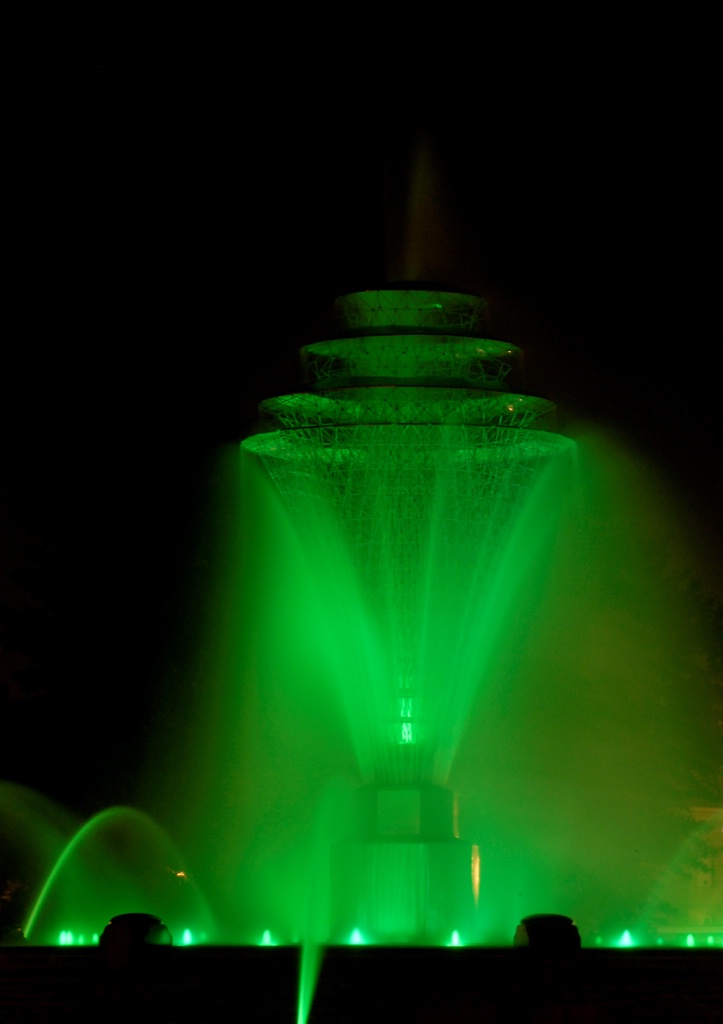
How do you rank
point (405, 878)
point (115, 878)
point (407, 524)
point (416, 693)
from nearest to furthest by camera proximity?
point (405, 878) < point (416, 693) < point (407, 524) < point (115, 878)

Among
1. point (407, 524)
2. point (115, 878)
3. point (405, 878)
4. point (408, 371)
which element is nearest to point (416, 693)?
point (407, 524)

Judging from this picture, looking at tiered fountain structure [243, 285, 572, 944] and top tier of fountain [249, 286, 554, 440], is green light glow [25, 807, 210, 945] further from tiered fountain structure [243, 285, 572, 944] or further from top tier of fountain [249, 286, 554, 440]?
top tier of fountain [249, 286, 554, 440]

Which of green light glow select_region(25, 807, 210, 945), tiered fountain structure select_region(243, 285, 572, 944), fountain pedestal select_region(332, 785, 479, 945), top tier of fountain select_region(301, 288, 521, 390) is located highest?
top tier of fountain select_region(301, 288, 521, 390)

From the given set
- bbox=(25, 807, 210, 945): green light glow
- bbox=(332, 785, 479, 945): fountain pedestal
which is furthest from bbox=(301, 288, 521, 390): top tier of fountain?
bbox=(25, 807, 210, 945): green light glow

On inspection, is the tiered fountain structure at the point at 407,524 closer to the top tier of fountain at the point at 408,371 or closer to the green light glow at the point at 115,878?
the top tier of fountain at the point at 408,371

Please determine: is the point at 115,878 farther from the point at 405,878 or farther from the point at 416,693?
the point at 405,878

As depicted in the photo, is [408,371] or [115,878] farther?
[115,878]

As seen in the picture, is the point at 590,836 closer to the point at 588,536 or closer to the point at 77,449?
the point at 588,536

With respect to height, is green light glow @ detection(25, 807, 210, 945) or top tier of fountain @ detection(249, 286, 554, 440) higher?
top tier of fountain @ detection(249, 286, 554, 440)

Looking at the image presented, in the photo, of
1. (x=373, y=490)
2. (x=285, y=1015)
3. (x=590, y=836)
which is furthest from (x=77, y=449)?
(x=285, y=1015)

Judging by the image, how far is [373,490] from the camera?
40.5m

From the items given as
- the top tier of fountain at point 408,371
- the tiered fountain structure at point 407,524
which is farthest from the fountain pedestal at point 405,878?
the top tier of fountain at point 408,371

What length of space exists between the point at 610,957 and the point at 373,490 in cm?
1344

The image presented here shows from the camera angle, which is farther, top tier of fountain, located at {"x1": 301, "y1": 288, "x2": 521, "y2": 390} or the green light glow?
the green light glow
